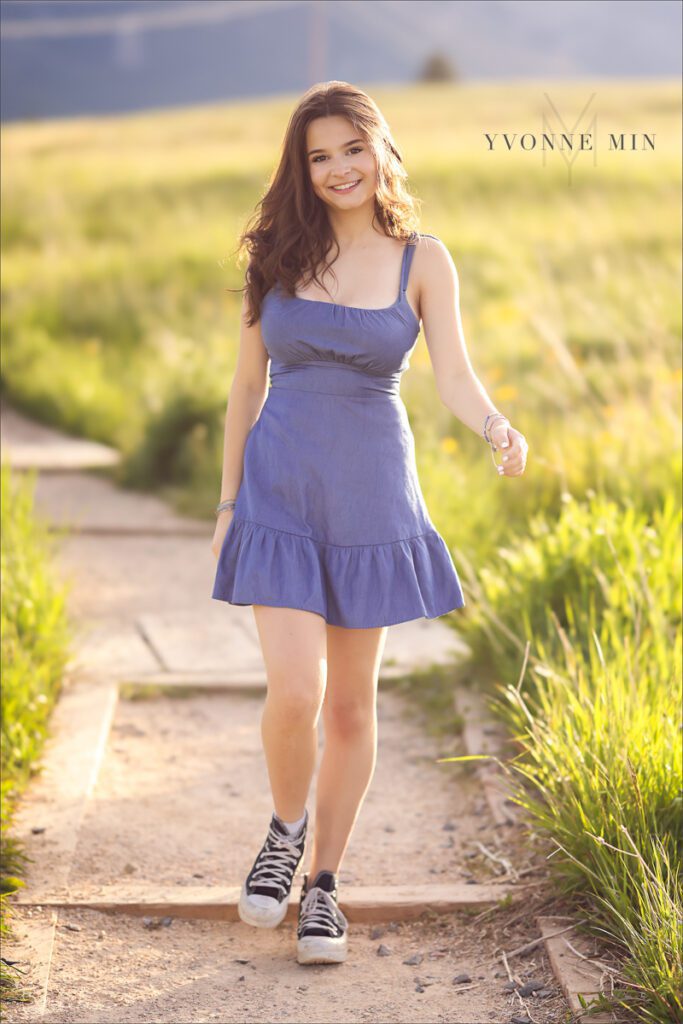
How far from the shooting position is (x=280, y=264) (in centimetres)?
274

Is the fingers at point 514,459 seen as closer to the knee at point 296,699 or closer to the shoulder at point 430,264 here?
the shoulder at point 430,264

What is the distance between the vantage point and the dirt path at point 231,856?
2.70 meters

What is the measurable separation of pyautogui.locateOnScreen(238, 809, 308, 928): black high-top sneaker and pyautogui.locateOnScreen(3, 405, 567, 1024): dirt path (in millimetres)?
145

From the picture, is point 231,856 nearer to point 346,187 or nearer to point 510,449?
point 510,449

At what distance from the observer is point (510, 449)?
252cm

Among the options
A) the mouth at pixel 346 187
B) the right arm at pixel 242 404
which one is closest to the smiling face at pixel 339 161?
the mouth at pixel 346 187

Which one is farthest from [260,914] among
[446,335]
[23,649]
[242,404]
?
[23,649]

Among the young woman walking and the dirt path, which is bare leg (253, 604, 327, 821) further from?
the dirt path

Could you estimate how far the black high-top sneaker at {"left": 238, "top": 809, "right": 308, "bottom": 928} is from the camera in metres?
2.78

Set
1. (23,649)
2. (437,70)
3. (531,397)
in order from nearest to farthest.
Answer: (23,649) < (531,397) < (437,70)

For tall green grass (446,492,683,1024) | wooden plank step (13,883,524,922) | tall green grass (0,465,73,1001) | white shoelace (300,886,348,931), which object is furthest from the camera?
tall green grass (0,465,73,1001)

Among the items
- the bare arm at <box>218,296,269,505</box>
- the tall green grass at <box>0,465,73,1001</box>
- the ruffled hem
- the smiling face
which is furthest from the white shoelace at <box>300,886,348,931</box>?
the smiling face

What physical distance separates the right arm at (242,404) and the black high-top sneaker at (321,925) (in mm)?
812

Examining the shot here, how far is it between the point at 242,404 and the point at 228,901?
1.22m
